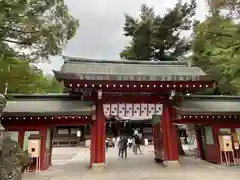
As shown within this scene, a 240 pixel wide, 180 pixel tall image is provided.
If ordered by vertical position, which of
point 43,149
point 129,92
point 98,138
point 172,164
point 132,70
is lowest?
point 172,164

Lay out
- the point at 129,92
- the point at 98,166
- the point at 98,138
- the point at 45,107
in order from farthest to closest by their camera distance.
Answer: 1. the point at 45,107
2. the point at 129,92
3. the point at 98,138
4. the point at 98,166

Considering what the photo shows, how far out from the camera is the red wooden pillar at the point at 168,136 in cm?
1044

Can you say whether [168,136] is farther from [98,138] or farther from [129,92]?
[98,138]

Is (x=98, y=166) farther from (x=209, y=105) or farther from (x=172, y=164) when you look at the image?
(x=209, y=105)

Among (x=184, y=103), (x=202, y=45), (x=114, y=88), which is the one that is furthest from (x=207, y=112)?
(x=114, y=88)

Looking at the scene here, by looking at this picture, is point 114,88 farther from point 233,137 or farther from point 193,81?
point 233,137

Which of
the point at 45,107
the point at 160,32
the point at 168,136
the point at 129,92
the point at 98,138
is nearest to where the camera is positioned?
the point at 98,138

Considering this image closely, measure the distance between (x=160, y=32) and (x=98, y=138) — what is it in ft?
44.6

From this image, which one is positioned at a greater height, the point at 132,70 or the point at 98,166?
the point at 132,70

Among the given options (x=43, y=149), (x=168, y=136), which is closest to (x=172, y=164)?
(x=168, y=136)

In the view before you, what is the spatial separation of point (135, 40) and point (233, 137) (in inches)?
506

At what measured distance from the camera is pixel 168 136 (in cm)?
1061

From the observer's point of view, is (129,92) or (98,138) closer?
(98,138)

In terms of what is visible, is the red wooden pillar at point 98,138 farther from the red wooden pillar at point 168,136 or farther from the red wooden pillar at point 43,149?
the red wooden pillar at point 168,136
